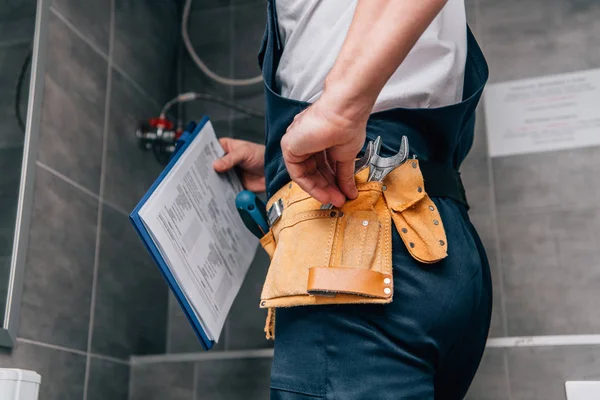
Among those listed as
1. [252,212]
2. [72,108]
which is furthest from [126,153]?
[252,212]

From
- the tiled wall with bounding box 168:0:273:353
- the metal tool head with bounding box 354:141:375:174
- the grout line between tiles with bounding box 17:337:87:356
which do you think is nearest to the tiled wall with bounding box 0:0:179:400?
the grout line between tiles with bounding box 17:337:87:356

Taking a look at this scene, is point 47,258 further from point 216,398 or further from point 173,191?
point 216,398

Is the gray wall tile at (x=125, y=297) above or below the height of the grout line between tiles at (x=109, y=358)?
above

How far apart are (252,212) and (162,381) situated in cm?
72

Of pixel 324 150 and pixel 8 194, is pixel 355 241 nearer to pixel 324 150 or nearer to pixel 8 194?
pixel 324 150

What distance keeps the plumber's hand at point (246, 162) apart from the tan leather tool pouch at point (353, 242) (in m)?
0.42

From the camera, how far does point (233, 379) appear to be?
1.58 m

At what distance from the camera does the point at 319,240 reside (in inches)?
29.7

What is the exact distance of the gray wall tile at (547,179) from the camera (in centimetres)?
167

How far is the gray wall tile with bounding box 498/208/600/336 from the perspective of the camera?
62.7 inches

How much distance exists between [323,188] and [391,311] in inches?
5.8

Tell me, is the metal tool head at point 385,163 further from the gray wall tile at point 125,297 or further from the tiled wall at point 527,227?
the gray wall tile at point 125,297

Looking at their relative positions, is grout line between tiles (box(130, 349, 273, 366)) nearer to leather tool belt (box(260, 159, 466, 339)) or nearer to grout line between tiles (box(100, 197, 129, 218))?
grout line between tiles (box(100, 197, 129, 218))

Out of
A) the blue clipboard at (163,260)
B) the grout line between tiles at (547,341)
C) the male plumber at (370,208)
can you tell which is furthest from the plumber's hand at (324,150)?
A: the grout line between tiles at (547,341)
